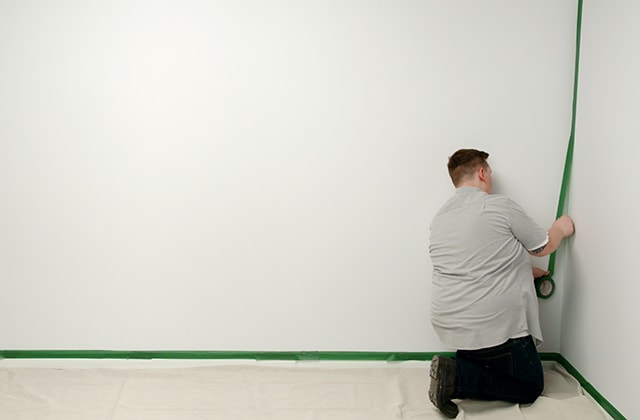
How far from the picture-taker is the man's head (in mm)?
2729

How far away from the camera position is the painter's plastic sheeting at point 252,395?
2.58 meters

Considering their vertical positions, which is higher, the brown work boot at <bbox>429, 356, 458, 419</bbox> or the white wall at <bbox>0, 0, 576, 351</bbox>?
the white wall at <bbox>0, 0, 576, 351</bbox>

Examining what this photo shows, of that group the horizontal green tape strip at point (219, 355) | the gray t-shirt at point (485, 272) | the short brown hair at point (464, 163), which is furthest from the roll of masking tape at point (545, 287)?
the short brown hair at point (464, 163)

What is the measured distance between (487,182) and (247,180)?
1037mm

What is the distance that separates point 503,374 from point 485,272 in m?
0.42

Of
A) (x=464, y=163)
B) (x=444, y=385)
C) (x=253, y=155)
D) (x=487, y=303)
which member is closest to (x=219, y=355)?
(x=253, y=155)

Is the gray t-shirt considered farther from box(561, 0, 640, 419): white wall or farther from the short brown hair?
box(561, 0, 640, 419): white wall

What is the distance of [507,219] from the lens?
2.60 m

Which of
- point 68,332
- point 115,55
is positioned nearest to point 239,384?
point 68,332

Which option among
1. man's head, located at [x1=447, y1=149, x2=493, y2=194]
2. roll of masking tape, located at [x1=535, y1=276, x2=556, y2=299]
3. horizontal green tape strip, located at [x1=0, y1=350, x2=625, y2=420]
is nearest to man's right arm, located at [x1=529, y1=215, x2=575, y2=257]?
roll of masking tape, located at [x1=535, y1=276, x2=556, y2=299]

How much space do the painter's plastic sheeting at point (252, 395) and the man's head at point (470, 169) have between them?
88 cm

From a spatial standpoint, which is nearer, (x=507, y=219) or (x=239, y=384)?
(x=507, y=219)

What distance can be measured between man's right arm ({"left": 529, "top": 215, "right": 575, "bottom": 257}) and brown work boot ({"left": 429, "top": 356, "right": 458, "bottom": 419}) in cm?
59

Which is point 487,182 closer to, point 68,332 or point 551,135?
point 551,135
